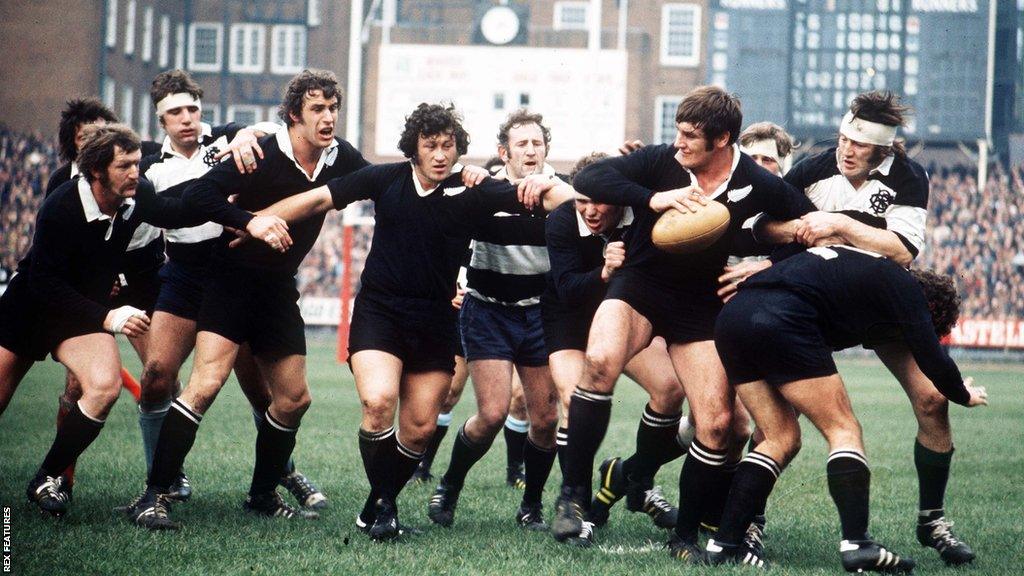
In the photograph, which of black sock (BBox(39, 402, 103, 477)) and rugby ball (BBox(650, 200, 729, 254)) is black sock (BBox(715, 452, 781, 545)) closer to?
rugby ball (BBox(650, 200, 729, 254))

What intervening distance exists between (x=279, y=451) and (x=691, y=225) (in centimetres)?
283

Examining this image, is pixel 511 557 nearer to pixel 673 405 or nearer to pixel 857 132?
pixel 673 405

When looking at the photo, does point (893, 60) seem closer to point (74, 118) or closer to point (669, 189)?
point (74, 118)

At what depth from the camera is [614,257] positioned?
6562 mm

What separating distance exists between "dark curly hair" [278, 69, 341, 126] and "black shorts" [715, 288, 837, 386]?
2559mm

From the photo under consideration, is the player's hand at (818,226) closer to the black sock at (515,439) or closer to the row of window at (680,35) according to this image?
A: the black sock at (515,439)

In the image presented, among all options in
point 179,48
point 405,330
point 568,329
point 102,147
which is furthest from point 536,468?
point 179,48

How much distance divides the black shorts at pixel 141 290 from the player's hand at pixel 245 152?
4.49 feet

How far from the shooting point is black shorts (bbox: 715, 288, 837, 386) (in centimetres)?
571

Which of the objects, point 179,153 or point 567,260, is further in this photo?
point 179,153

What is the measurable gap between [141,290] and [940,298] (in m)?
4.80

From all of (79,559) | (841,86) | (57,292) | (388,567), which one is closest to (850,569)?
(388,567)

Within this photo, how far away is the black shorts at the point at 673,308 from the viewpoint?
21.2 feet

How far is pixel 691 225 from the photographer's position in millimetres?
6039
